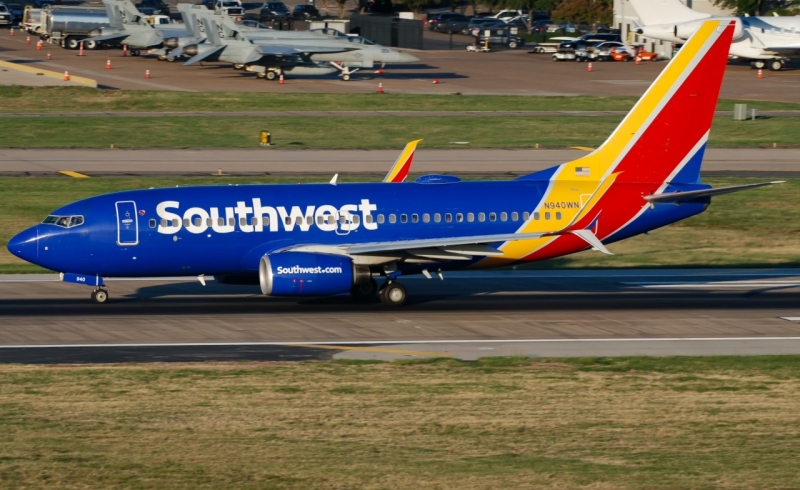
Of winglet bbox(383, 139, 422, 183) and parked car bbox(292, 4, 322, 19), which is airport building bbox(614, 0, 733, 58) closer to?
parked car bbox(292, 4, 322, 19)

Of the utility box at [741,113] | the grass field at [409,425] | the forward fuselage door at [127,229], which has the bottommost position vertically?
the grass field at [409,425]

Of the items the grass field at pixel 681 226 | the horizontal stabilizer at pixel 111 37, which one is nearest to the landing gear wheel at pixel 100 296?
the grass field at pixel 681 226

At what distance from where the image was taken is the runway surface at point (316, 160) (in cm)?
5797

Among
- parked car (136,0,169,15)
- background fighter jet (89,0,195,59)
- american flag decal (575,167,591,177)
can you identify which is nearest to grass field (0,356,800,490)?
american flag decal (575,167,591,177)

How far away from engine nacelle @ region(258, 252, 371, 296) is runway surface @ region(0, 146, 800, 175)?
84.5 ft

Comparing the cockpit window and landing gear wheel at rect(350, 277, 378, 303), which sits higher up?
the cockpit window

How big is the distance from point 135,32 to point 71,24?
12265 mm

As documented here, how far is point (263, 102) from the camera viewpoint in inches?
3214

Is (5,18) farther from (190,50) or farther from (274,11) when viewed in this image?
(190,50)

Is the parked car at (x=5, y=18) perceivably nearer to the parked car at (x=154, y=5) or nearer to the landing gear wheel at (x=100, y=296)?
the parked car at (x=154, y=5)

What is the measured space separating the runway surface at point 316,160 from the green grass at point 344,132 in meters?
2.31

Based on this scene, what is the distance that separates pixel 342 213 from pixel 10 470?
1679cm

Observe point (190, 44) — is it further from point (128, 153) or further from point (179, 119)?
point (128, 153)

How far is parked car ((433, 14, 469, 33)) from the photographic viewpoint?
155m
